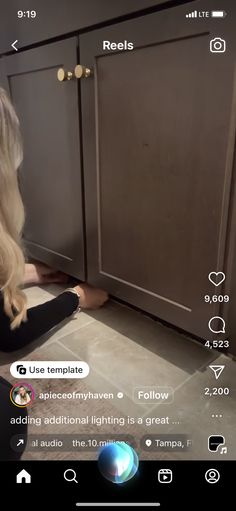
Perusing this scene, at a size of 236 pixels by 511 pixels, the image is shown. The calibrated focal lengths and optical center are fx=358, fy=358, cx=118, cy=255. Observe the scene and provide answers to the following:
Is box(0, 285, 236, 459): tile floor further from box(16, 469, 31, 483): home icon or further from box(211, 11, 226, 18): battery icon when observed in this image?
box(211, 11, 226, 18): battery icon

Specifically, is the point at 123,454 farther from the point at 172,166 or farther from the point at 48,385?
the point at 172,166

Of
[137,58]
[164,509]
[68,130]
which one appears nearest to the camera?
[164,509]

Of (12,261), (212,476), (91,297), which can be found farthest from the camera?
(91,297)

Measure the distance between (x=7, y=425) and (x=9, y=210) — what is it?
28 cm

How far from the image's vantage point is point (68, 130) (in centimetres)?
66

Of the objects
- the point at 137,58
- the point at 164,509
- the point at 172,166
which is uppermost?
the point at 137,58

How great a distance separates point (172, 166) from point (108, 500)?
420mm

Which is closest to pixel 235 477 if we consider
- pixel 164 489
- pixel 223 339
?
pixel 164 489

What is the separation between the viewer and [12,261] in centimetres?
51

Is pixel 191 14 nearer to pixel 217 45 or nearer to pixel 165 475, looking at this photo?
pixel 217 45

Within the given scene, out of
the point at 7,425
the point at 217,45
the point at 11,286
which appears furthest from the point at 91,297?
the point at 217,45

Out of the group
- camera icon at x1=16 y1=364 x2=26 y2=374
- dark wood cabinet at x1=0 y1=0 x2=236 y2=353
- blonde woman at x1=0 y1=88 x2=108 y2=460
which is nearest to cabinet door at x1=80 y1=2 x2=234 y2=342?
dark wood cabinet at x1=0 y1=0 x2=236 y2=353

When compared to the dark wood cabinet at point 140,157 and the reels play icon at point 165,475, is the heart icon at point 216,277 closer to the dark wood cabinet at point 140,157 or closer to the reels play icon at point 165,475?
the dark wood cabinet at point 140,157

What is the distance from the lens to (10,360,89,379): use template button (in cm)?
42
